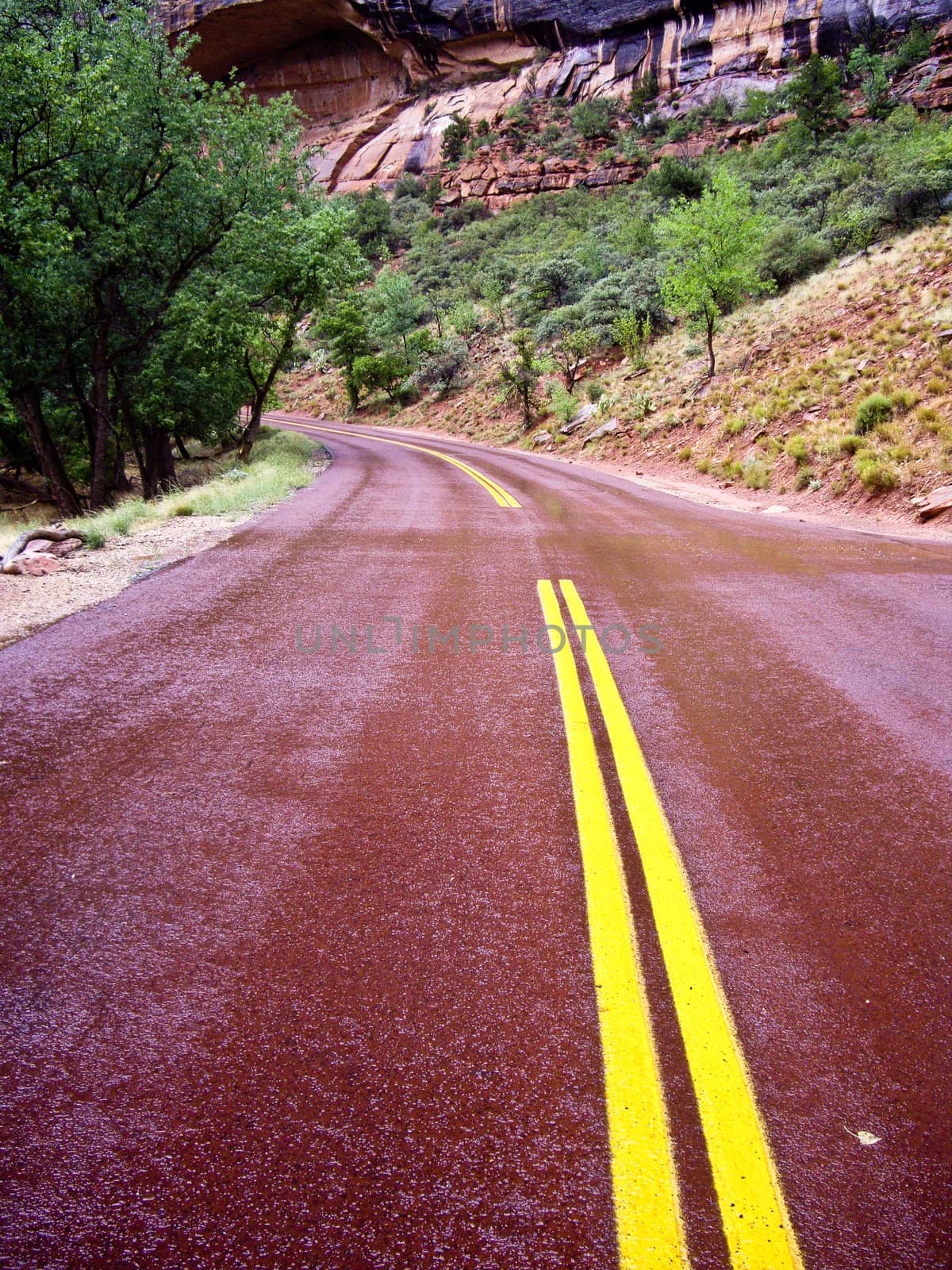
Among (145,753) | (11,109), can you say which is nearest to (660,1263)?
(145,753)

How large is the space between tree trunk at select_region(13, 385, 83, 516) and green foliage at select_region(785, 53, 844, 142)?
167 ft

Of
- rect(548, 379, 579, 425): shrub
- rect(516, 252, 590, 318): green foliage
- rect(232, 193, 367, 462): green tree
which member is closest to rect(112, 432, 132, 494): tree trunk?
rect(232, 193, 367, 462): green tree

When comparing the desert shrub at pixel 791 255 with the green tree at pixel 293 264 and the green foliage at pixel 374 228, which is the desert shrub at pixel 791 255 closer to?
the green tree at pixel 293 264

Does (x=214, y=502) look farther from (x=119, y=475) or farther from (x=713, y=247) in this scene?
(x=713, y=247)

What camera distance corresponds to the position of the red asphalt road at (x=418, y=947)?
4.25 ft

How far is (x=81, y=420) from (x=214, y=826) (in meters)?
23.9

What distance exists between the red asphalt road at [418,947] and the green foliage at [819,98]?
5612 cm

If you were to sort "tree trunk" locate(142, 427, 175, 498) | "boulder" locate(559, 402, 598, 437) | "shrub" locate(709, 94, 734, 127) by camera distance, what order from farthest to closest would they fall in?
"shrub" locate(709, 94, 734, 127)
"boulder" locate(559, 402, 598, 437)
"tree trunk" locate(142, 427, 175, 498)

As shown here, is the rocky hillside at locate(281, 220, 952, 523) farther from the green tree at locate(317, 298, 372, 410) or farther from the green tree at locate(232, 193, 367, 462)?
the green tree at locate(317, 298, 372, 410)

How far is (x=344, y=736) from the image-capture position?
322cm

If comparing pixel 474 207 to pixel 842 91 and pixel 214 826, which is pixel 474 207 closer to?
pixel 842 91

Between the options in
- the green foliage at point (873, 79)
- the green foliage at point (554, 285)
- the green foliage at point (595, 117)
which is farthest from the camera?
the green foliage at point (595, 117)

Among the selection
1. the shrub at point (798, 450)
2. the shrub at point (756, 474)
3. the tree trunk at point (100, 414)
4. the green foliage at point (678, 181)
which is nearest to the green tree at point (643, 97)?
the green foliage at point (678, 181)

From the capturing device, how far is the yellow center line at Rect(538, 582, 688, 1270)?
1.25m
